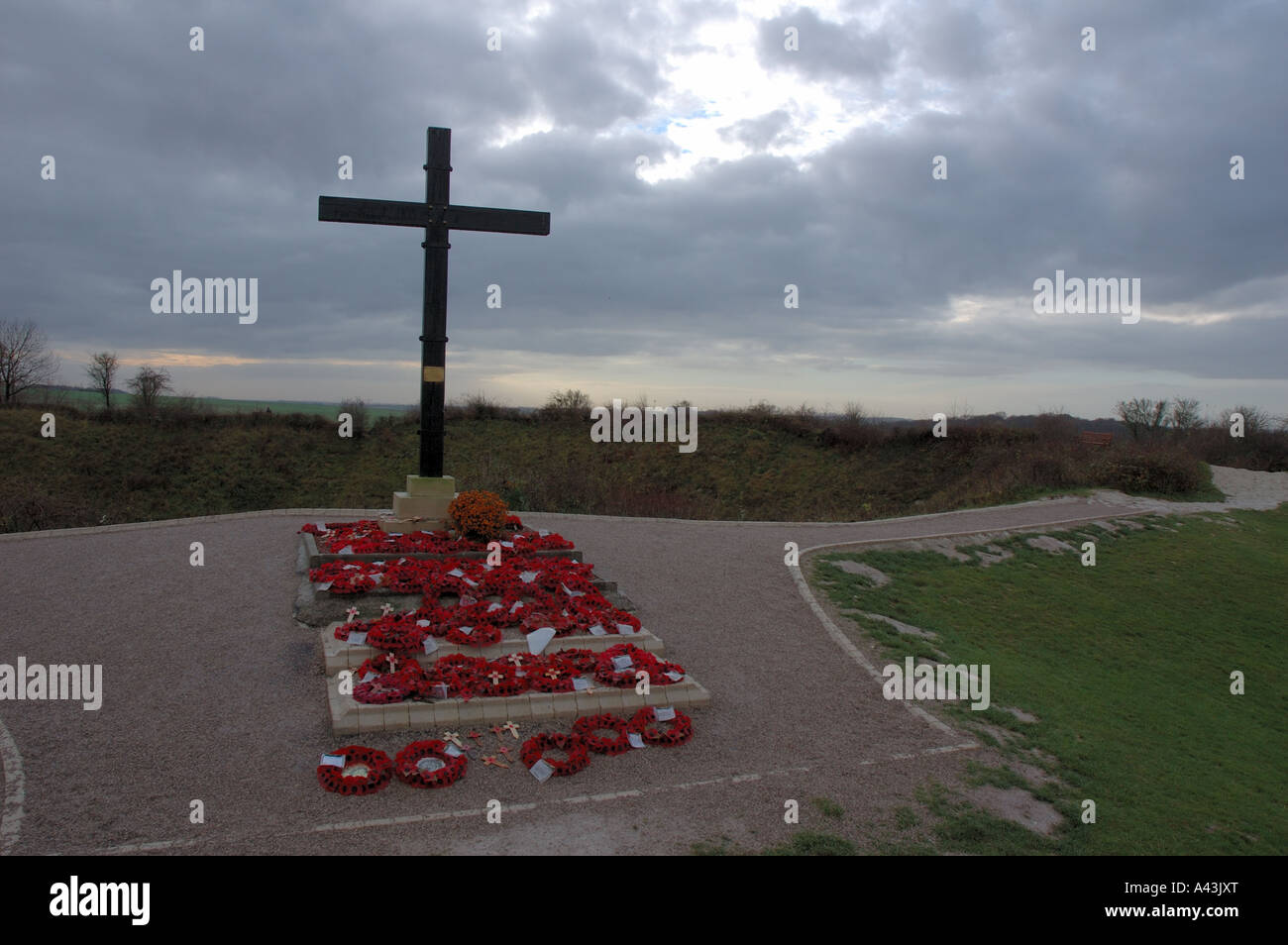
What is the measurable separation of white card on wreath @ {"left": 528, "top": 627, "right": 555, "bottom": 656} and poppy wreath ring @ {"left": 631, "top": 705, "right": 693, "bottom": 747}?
1.08 m

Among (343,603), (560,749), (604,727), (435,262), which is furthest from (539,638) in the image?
(435,262)

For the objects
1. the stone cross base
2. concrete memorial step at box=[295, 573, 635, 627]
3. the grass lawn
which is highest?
the stone cross base

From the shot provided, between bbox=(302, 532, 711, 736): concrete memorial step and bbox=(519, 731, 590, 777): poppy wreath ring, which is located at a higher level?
bbox=(302, 532, 711, 736): concrete memorial step

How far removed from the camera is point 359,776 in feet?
12.9

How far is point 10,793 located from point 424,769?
1919mm

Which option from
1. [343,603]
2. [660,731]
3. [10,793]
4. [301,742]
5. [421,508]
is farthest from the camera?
[421,508]

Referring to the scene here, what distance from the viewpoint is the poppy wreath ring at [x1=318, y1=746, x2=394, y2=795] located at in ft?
12.6

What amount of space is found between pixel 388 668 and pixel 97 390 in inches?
1476

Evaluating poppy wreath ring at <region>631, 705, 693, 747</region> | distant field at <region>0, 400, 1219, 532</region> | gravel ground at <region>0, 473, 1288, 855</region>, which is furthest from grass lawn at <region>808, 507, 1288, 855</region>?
distant field at <region>0, 400, 1219, 532</region>

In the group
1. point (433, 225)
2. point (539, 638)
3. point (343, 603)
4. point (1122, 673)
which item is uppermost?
point (433, 225)

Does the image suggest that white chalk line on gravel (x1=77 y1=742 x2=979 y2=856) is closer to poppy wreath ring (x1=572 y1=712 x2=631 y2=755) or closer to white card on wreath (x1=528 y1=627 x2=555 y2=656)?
poppy wreath ring (x1=572 y1=712 x2=631 y2=755)

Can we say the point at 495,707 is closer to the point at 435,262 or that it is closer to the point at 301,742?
the point at 301,742

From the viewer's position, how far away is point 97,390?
3450 centimetres

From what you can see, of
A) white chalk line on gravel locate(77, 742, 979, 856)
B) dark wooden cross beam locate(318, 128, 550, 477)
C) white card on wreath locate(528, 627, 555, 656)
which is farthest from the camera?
dark wooden cross beam locate(318, 128, 550, 477)
